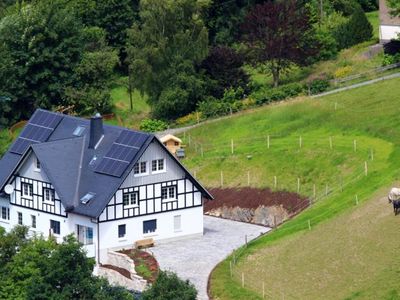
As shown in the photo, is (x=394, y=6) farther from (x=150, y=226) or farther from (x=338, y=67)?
(x=150, y=226)

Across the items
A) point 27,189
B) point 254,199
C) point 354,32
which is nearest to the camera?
point 27,189

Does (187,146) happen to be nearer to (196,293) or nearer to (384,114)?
(384,114)

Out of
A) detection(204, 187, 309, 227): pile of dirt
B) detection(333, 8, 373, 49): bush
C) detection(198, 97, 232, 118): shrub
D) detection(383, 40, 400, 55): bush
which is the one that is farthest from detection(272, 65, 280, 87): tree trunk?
detection(204, 187, 309, 227): pile of dirt

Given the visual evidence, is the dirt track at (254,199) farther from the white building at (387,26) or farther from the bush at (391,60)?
the white building at (387,26)

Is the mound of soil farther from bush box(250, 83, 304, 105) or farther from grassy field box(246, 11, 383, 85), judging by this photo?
grassy field box(246, 11, 383, 85)

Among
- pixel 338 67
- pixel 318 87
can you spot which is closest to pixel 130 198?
pixel 318 87

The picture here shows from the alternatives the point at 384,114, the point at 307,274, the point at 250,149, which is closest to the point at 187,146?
the point at 250,149

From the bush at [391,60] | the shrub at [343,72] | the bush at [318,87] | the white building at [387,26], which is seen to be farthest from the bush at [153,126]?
the white building at [387,26]
